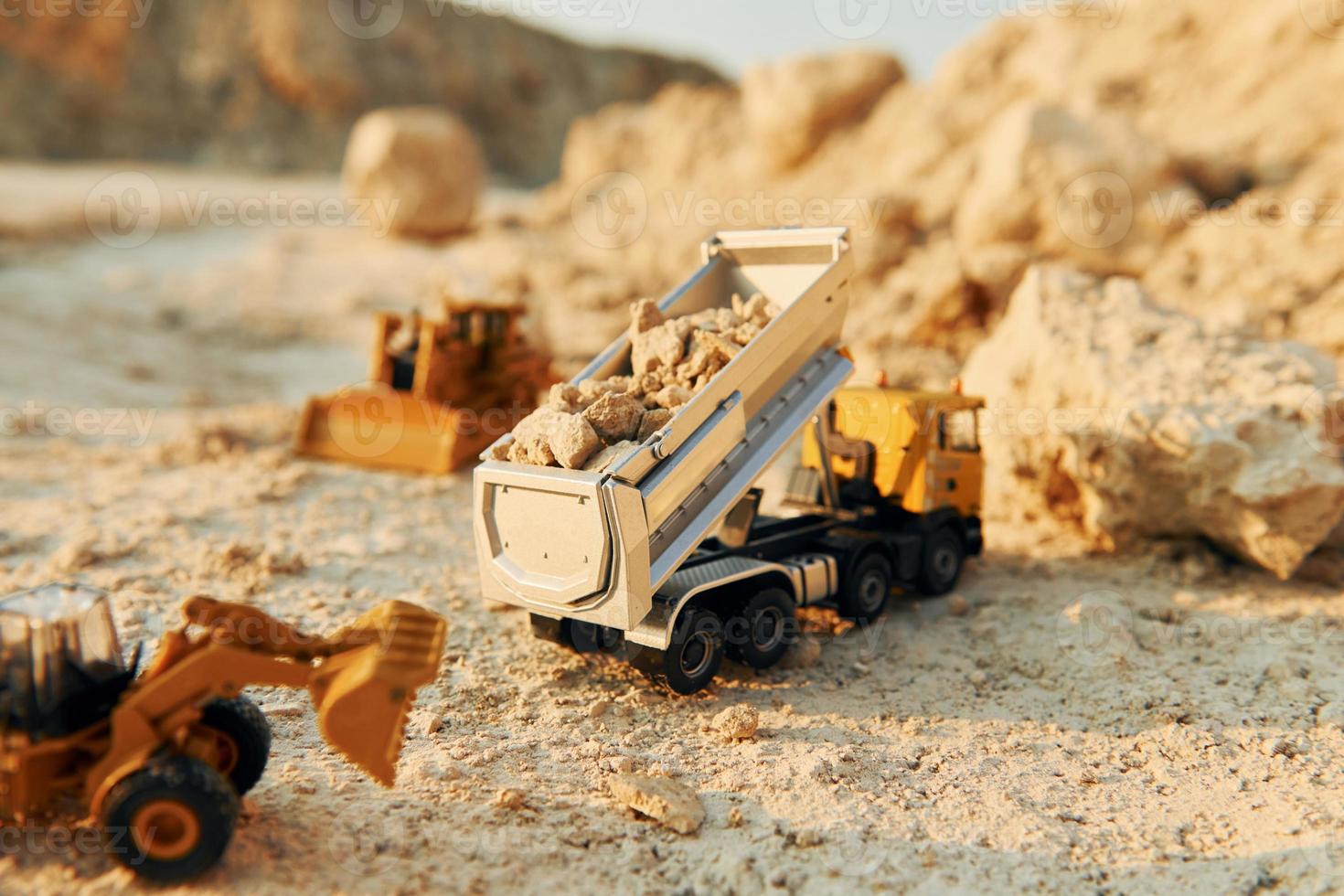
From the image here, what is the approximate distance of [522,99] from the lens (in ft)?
162

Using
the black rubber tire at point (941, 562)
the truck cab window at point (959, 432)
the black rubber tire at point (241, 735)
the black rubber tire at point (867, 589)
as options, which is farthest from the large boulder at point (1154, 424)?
the black rubber tire at point (241, 735)

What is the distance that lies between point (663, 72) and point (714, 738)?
2246 inches

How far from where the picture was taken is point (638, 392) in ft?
21.7

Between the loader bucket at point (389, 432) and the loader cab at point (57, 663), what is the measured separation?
7004 millimetres

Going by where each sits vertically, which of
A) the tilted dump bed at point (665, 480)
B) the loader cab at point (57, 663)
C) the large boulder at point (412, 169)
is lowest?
the loader cab at point (57, 663)

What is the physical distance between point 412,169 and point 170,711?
68.5 ft

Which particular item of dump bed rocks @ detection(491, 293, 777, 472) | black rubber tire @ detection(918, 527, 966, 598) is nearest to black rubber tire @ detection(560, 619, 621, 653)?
dump bed rocks @ detection(491, 293, 777, 472)

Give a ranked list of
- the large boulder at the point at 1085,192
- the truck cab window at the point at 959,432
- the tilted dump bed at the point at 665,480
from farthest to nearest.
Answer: the large boulder at the point at 1085,192 → the truck cab window at the point at 959,432 → the tilted dump bed at the point at 665,480

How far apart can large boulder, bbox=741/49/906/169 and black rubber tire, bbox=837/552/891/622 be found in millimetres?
14589

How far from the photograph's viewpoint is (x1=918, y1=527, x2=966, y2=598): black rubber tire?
8039 mm

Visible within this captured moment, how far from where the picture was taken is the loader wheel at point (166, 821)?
3.91 meters

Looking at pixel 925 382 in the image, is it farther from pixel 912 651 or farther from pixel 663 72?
pixel 663 72

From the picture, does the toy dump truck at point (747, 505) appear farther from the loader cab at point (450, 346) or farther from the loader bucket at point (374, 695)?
the loader cab at point (450, 346)

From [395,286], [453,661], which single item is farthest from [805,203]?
[453,661]
